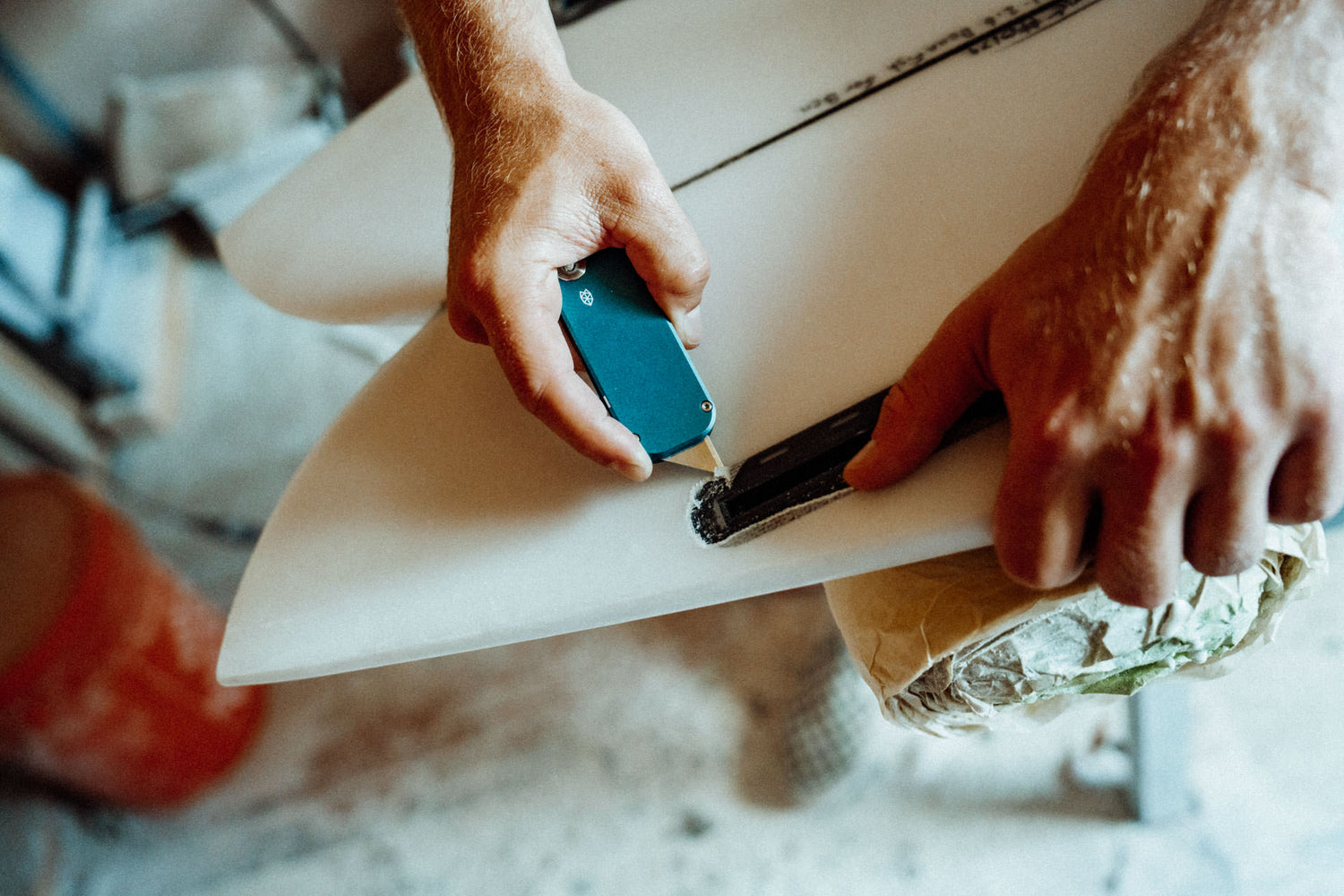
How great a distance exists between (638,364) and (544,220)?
0.13 m

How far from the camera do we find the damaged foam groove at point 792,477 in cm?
53

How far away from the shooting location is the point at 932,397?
50cm

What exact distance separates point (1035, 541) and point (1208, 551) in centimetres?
10

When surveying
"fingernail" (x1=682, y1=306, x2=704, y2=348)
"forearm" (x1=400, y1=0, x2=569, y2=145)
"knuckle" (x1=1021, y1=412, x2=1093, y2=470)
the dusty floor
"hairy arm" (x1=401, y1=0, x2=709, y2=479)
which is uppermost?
"forearm" (x1=400, y1=0, x2=569, y2=145)

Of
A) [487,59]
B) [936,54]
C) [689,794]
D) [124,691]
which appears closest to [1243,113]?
[936,54]

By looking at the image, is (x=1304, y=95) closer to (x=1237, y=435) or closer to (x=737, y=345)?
(x=1237, y=435)

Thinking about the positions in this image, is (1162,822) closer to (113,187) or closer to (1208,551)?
(1208,551)

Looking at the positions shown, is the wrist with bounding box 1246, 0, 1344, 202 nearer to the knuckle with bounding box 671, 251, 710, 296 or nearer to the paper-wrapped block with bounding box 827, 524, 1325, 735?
the paper-wrapped block with bounding box 827, 524, 1325, 735

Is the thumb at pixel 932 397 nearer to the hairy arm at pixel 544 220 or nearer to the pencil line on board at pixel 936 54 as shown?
the hairy arm at pixel 544 220

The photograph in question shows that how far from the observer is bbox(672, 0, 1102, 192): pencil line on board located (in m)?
0.70

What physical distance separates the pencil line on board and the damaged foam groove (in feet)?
0.90

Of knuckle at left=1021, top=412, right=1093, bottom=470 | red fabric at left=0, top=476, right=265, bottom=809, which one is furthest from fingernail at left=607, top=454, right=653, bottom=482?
red fabric at left=0, top=476, right=265, bottom=809

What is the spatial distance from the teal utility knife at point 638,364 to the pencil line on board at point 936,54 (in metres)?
0.16

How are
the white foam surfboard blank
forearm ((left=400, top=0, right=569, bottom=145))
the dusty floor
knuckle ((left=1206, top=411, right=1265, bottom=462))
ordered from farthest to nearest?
the dusty floor < forearm ((left=400, top=0, right=569, bottom=145)) < the white foam surfboard blank < knuckle ((left=1206, top=411, right=1265, bottom=462))
